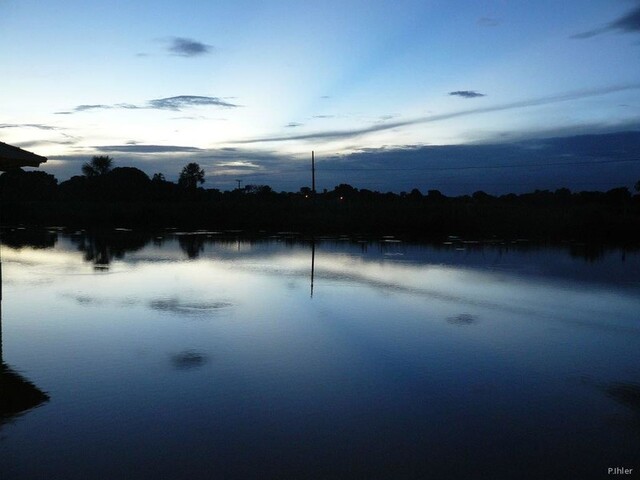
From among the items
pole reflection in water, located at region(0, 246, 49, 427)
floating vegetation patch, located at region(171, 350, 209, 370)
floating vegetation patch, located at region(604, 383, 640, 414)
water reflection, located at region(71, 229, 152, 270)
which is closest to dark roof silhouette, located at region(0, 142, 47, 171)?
pole reflection in water, located at region(0, 246, 49, 427)

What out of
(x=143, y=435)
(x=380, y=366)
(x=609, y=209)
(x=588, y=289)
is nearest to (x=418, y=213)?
(x=609, y=209)

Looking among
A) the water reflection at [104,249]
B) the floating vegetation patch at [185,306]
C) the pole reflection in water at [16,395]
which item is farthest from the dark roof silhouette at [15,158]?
the water reflection at [104,249]

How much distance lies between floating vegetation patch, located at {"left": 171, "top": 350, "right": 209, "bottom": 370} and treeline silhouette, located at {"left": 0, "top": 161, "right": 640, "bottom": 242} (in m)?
29.4

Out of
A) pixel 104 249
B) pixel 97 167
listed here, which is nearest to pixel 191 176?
pixel 97 167

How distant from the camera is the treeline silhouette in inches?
1660

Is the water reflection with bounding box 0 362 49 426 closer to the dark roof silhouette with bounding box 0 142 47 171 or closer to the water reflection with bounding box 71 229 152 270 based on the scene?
the dark roof silhouette with bounding box 0 142 47 171

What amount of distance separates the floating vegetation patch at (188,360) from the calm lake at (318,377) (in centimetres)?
5

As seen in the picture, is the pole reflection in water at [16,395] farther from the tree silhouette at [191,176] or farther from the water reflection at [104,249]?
the tree silhouette at [191,176]

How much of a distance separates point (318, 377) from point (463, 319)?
4.61m

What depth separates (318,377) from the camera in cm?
752

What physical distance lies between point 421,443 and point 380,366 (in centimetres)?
255

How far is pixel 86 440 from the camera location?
5406 mm

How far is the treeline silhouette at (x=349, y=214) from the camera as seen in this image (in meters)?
42.2

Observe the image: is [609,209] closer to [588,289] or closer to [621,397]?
[588,289]
